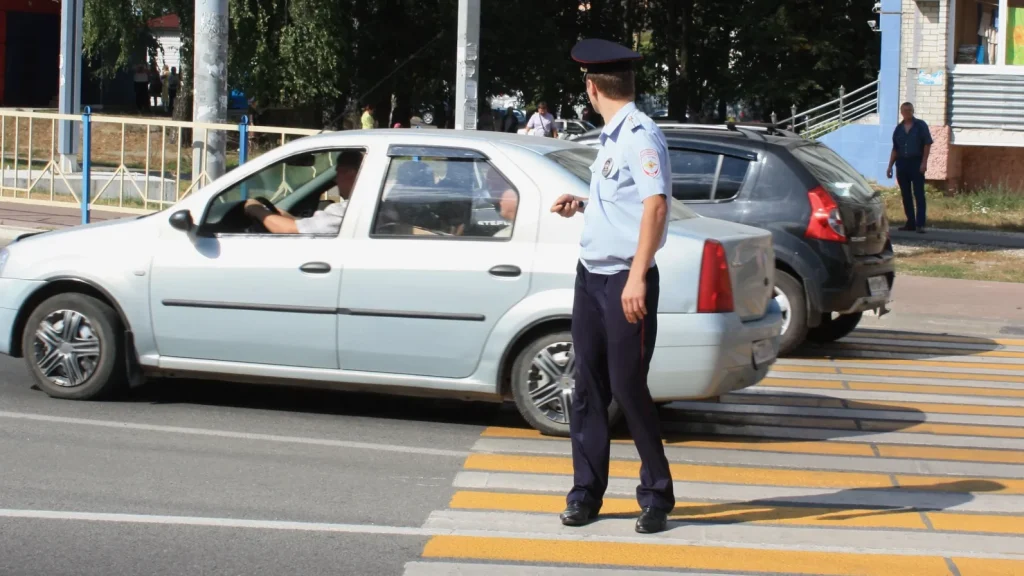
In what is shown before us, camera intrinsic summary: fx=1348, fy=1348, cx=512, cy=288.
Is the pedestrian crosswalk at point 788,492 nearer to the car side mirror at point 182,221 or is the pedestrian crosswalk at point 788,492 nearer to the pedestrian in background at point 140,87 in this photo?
the car side mirror at point 182,221

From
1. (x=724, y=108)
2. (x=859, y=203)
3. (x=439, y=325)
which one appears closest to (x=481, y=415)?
(x=439, y=325)

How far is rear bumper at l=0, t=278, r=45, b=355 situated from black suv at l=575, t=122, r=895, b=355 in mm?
4694

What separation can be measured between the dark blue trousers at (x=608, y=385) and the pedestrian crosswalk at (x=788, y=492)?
22 centimetres

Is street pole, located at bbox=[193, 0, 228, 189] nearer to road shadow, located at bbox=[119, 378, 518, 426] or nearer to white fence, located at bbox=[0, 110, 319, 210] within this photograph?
white fence, located at bbox=[0, 110, 319, 210]

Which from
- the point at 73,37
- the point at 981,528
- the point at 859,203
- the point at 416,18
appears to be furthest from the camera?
the point at 416,18

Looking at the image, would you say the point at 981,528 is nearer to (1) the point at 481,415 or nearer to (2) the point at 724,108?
(1) the point at 481,415

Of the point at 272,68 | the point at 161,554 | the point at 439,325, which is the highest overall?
the point at 272,68

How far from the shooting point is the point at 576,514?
5383mm

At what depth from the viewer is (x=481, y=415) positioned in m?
7.68

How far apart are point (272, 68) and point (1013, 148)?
15428 mm

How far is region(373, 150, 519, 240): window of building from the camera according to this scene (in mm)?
→ 6945

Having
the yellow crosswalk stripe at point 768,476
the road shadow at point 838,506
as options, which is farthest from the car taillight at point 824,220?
the road shadow at point 838,506

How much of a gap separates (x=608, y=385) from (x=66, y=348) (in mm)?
3587

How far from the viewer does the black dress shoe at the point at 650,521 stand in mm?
5312
